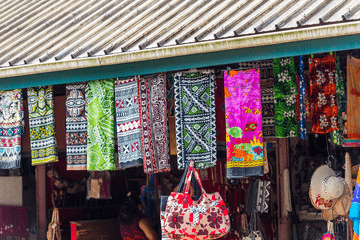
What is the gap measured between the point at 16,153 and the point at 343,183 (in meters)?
4.13

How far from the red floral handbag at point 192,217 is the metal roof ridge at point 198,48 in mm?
1244

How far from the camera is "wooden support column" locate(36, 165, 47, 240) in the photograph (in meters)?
11.8

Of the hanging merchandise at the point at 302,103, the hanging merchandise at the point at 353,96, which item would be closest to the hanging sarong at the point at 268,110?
the hanging merchandise at the point at 302,103

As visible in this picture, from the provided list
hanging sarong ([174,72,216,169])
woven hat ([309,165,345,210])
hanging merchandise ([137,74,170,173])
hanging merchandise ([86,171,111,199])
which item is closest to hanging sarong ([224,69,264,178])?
hanging sarong ([174,72,216,169])

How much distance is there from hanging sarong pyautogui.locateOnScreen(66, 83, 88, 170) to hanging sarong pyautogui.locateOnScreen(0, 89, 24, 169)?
0.89 m

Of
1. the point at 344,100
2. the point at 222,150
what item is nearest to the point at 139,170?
the point at 222,150

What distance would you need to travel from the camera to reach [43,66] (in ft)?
27.9

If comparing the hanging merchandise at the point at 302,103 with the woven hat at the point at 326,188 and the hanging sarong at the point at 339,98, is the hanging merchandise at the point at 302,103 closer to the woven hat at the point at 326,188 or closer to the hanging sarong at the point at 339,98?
the hanging sarong at the point at 339,98

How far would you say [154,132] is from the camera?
803 cm

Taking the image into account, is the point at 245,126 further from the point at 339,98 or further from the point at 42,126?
the point at 42,126

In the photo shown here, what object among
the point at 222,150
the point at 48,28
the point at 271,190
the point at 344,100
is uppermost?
the point at 48,28

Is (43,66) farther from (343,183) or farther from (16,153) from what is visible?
(343,183)

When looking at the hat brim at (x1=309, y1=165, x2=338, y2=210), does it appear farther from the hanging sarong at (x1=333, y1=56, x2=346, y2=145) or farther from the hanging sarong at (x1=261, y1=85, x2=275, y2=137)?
the hanging sarong at (x1=261, y1=85, x2=275, y2=137)

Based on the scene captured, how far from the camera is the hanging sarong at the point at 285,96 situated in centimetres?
758
